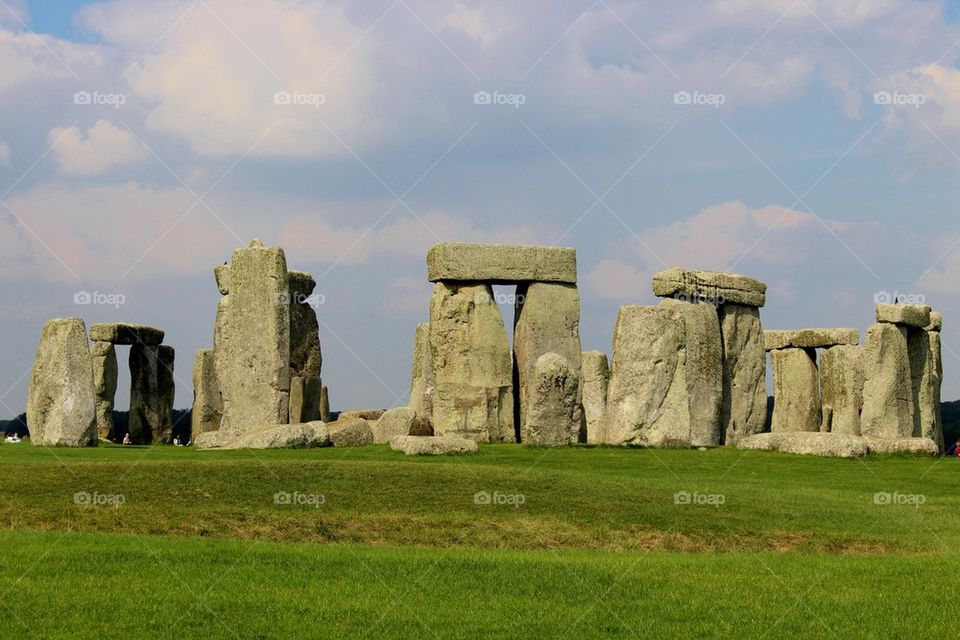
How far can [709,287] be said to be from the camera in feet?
109

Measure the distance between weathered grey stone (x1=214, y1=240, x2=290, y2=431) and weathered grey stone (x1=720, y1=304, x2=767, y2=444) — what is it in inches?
450

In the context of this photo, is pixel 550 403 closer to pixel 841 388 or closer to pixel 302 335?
pixel 302 335

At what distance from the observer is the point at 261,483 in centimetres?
1894

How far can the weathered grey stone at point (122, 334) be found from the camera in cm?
3528

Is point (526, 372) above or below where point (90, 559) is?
above

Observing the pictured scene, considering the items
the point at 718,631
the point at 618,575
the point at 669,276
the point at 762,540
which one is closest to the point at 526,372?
the point at 669,276

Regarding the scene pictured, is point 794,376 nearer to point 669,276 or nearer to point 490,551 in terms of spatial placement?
point 669,276

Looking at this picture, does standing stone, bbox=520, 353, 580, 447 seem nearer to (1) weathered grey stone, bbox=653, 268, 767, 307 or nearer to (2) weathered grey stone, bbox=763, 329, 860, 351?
(1) weathered grey stone, bbox=653, 268, 767, 307

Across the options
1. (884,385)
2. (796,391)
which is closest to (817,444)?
(884,385)

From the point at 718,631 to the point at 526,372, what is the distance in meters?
18.9

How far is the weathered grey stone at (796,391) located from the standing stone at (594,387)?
5.25m

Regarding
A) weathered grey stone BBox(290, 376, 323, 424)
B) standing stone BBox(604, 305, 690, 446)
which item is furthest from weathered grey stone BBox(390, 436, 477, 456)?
weathered grey stone BBox(290, 376, 323, 424)

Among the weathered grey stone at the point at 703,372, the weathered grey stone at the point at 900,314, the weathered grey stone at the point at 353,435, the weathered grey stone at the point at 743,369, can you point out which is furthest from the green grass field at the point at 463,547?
the weathered grey stone at the point at 743,369

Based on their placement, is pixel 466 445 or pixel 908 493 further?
pixel 466 445
